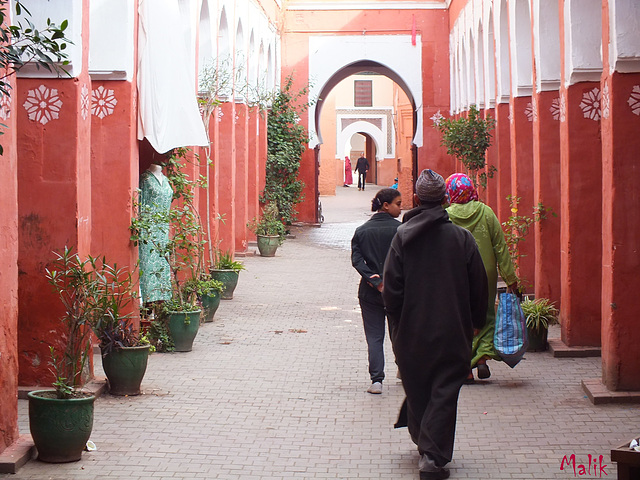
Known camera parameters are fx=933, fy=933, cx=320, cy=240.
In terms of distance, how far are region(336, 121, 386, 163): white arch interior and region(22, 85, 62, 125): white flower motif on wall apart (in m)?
38.0

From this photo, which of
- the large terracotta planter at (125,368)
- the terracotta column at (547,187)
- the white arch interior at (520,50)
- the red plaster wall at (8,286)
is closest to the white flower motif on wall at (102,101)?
the large terracotta planter at (125,368)

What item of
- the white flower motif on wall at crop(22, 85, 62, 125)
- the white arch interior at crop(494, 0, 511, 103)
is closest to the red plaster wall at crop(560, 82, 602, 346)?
the white flower motif on wall at crop(22, 85, 62, 125)

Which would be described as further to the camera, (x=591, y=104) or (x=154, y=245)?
(x=154, y=245)

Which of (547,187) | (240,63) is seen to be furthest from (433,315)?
(240,63)

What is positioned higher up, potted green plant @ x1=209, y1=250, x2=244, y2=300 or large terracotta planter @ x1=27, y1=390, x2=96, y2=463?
potted green plant @ x1=209, y1=250, x2=244, y2=300

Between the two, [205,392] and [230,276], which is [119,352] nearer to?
[205,392]

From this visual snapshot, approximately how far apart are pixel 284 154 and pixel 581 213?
13.2 meters

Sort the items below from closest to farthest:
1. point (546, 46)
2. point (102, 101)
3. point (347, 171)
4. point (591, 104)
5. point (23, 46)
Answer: point (23, 46) → point (591, 104) → point (102, 101) → point (546, 46) → point (347, 171)

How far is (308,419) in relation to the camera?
263 inches

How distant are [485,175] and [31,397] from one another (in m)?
11.0

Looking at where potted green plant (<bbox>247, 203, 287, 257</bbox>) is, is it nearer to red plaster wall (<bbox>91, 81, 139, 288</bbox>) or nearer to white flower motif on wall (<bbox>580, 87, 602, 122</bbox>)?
red plaster wall (<bbox>91, 81, 139, 288</bbox>)

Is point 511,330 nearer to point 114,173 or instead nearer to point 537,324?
point 537,324

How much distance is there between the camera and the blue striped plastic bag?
7363 mm

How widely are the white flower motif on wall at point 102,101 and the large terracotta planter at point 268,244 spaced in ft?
30.0
